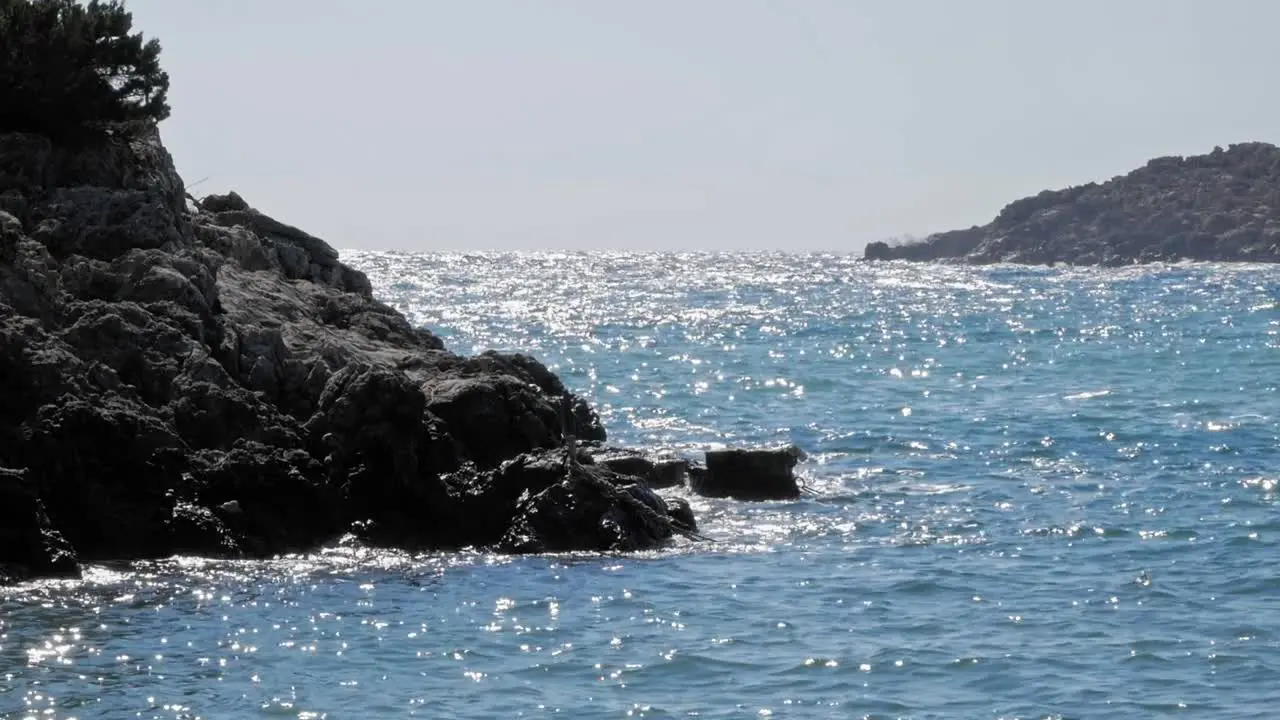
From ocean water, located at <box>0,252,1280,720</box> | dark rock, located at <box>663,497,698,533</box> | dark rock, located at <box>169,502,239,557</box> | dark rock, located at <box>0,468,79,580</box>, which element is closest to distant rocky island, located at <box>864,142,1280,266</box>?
ocean water, located at <box>0,252,1280,720</box>

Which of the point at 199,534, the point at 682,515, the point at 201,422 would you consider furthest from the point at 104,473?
the point at 682,515

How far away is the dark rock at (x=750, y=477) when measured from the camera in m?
24.6

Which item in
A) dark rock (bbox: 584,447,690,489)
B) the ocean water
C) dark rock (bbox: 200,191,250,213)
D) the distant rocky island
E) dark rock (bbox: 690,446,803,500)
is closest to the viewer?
the ocean water

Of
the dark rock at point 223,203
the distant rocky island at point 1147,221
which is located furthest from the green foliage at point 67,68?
the distant rocky island at point 1147,221

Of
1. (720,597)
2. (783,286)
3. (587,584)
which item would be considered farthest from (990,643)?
(783,286)

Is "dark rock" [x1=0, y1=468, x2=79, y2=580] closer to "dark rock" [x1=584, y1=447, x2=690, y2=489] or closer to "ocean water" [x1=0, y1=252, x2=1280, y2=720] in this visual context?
"ocean water" [x1=0, y1=252, x2=1280, y2=720]

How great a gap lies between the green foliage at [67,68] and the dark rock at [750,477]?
9577 millimetres

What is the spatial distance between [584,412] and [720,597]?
36.5 feet

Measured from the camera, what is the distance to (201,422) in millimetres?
19656

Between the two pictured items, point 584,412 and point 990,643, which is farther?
point 584,412

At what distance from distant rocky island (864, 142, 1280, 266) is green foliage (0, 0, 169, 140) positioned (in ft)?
399

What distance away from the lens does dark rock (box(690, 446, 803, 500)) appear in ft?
80.6

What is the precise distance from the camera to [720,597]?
17688mm

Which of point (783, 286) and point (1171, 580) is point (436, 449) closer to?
point (1171, 580)
